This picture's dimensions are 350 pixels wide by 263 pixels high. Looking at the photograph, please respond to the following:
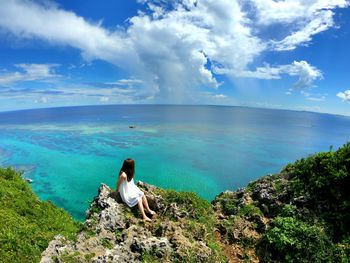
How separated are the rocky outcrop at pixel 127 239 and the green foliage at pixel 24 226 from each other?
1152 millimetres

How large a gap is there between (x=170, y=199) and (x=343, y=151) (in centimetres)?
1037

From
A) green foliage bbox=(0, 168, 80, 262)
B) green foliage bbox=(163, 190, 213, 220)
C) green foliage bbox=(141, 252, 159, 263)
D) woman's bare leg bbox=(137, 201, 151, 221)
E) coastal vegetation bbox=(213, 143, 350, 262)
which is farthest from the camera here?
green foliage bbox=(163, 190, 213, 220)

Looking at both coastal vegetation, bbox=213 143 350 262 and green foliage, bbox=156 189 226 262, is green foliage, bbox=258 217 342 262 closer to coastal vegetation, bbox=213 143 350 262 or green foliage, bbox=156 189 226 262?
coastal vegetation, bbox=213 143 350 262

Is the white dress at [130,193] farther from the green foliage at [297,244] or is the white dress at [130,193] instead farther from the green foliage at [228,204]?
the green foliage at [228,204]

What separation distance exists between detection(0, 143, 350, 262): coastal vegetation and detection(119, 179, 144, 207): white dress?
1.19 feet

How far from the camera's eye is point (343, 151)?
14.6m

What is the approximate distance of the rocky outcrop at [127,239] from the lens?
8477 mm

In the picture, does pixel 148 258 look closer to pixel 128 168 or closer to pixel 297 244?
pixel 128 168

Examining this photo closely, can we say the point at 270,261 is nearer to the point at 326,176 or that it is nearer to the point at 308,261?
the point at 308,261

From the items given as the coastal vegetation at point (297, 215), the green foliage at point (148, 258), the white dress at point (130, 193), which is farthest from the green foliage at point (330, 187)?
the white dress at point (130, 193)

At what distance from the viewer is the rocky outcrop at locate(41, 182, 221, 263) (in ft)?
27.8

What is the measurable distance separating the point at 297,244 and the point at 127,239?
7.00m

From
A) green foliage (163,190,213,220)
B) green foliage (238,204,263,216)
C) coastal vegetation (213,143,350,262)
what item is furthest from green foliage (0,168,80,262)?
green foliage (238,204,263,216)

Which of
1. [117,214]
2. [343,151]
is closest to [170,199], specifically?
[117,214]
